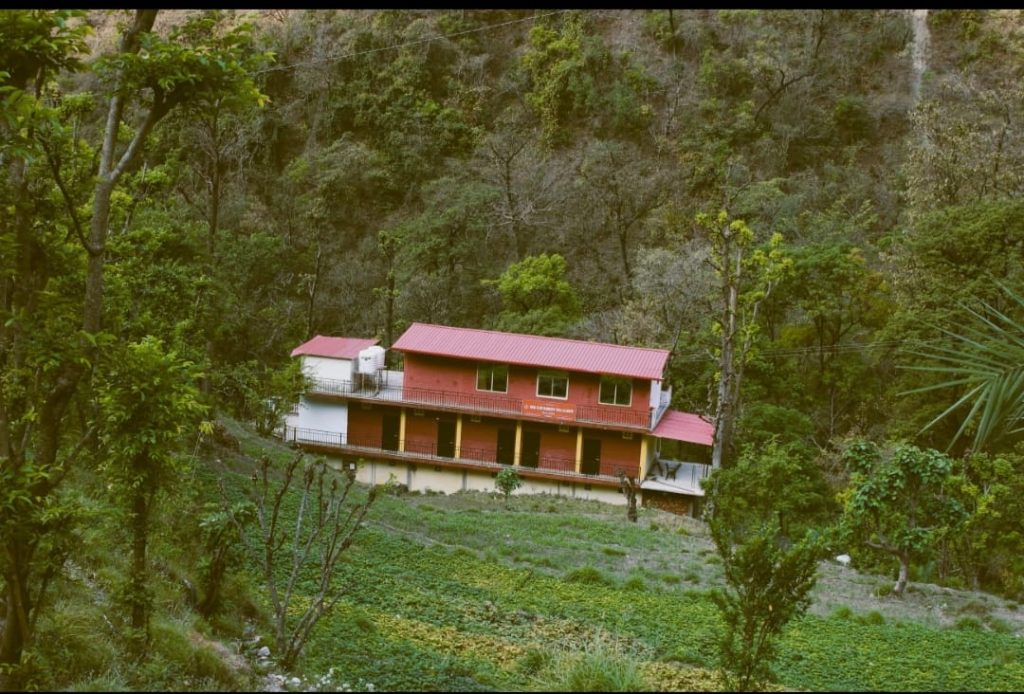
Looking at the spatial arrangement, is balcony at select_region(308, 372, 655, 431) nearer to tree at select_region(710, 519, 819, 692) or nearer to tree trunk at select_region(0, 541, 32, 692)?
tree at select_region(710, 519, 819, 692)

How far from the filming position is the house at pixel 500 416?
27703 millimetres

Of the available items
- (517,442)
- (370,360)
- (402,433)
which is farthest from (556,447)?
(370,360)

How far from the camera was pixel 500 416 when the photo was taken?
2872 cm

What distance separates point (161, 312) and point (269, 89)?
114 feet

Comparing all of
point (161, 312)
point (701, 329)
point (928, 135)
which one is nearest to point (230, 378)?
point (161, 312)

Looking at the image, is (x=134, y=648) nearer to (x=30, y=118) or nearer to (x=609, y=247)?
(x=30, y=118)

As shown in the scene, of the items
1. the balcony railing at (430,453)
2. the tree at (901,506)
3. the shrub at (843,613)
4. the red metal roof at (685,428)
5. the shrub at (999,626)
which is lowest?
the balcony railing at (430,453)

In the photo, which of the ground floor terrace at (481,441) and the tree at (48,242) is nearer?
the tree at (48,242)

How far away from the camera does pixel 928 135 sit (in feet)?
93.4

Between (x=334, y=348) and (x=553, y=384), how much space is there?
7674 millimetres

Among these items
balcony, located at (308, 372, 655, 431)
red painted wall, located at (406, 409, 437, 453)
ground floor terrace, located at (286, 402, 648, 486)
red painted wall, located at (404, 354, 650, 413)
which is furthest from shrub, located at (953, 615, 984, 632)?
red painted wall, located at (406, 409, 437, 453)

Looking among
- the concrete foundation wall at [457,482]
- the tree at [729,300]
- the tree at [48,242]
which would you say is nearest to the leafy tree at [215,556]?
the tree at [48,242]

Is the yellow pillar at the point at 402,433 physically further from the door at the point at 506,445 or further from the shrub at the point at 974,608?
the shrub at the point at 974,608

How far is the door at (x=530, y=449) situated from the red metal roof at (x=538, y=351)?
9.02 ft
